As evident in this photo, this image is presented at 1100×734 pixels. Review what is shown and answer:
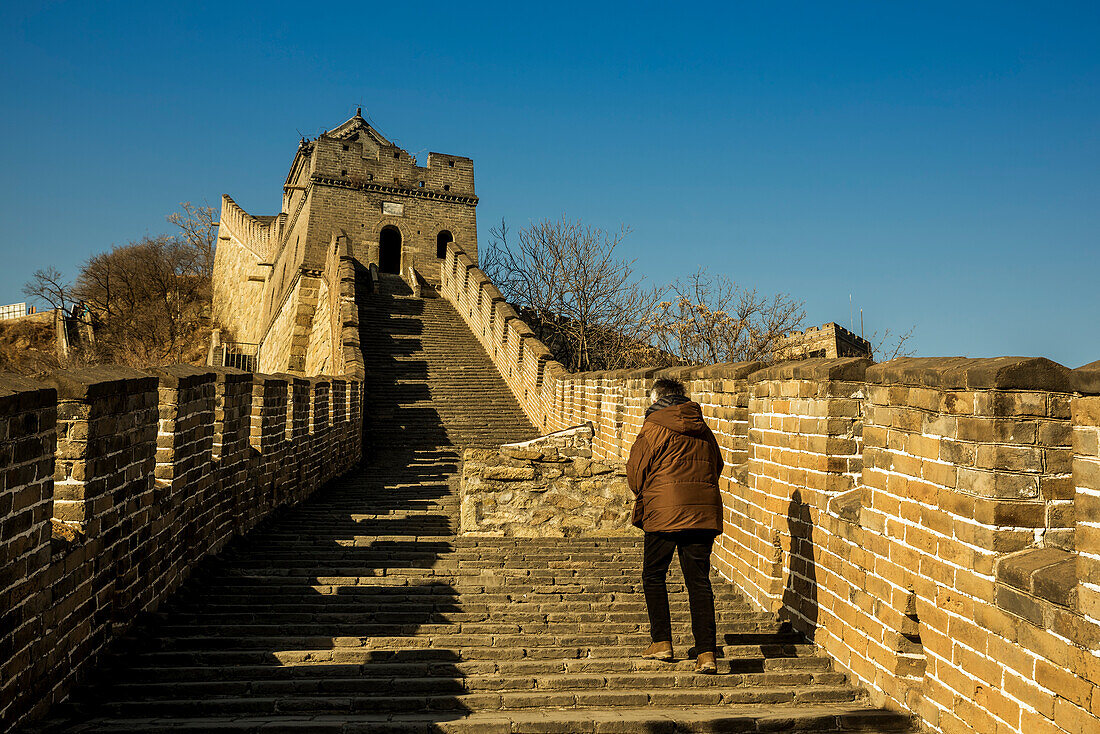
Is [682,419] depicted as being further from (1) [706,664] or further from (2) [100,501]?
(2) [100,501]

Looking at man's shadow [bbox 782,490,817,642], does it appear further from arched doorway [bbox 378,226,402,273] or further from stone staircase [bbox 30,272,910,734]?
arched doorway [bbox 378,226,402,273]

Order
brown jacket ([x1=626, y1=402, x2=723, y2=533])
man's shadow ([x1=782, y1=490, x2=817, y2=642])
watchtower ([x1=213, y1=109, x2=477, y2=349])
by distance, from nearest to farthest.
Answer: brown jacket ([x1=626, y1=402, x2=723, y2=533]), man's shadow ([x1=782, y1=490, x2=817, y2=642]), watchtower ([x1=213, y1=109, x2=477, y2=349])

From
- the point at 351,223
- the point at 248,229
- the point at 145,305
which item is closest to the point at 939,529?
the point at 351,223

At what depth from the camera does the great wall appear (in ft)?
9.61

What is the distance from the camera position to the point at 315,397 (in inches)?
390

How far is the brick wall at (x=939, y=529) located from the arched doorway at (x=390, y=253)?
26.6 meters

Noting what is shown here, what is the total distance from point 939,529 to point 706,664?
4.57 feet

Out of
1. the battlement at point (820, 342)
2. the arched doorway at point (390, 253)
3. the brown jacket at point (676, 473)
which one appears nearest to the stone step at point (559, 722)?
the brown jacket at point (676, 473)

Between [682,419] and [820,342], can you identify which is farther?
[820,342]

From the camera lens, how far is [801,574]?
4621 millimetres

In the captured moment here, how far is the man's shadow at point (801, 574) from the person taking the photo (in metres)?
4.48

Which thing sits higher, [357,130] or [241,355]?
[357,130]

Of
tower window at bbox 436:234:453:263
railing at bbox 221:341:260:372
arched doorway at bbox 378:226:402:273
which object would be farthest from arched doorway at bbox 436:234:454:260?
railing at bbox 221:341:260:372

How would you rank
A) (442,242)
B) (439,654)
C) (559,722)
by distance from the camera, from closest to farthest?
(559,722) < (439,654) < (442,242)
